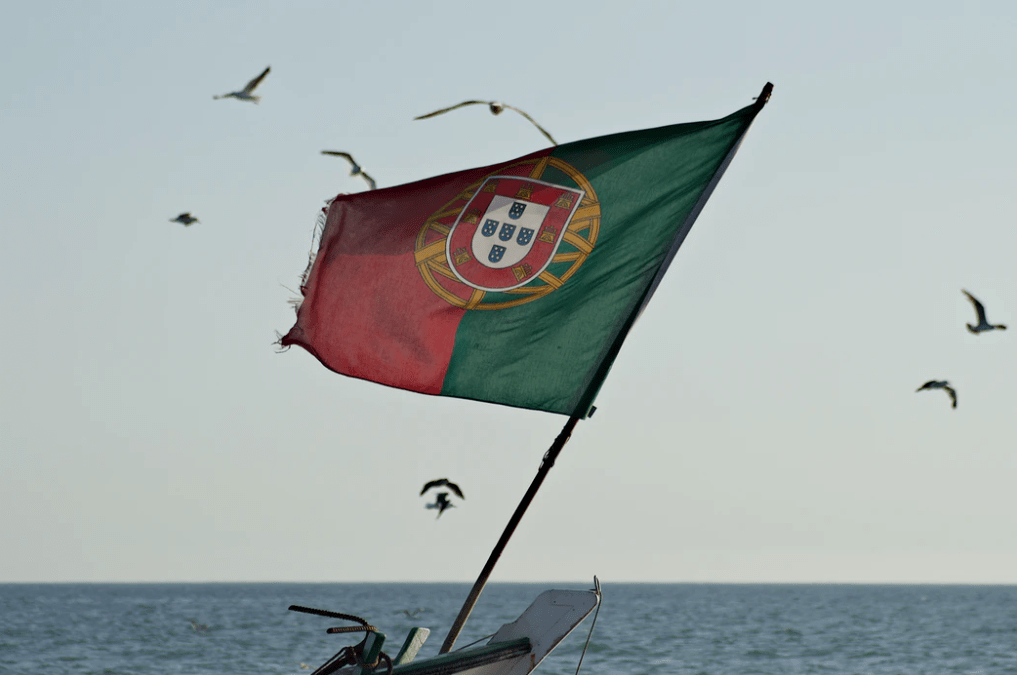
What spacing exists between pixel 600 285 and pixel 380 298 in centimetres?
161

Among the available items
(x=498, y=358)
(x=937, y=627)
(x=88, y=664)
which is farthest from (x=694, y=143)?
(x=937, y=627)

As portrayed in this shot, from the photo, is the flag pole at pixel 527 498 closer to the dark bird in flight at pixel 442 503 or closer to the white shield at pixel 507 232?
the white shield at pixel 507 232

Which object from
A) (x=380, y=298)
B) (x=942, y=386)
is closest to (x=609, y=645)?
(x=942, y=386)

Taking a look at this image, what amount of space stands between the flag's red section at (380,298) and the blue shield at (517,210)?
0.35m

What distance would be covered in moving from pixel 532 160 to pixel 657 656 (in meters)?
42.1

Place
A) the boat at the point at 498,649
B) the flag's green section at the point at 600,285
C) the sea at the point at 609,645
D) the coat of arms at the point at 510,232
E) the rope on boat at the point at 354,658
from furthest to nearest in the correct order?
the sea at the point at 609,645, the coat of arms at the point at 510,232, the flag's green section at the point at 600,285, the boat at the point at 498,649, the rope on boat at the point at 354,658

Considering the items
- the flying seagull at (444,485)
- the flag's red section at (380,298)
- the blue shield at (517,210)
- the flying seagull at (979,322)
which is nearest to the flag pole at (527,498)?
the flag's red section at (380,298)

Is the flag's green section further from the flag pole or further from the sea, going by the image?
the sea

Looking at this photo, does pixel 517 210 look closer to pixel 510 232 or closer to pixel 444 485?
pixel 510 232

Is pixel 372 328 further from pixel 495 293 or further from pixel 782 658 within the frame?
pixel 782 658

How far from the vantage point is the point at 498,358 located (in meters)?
10.5

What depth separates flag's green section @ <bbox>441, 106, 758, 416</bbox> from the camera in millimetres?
10359

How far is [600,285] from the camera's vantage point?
1052 cm

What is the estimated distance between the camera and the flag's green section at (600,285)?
1036 cm
